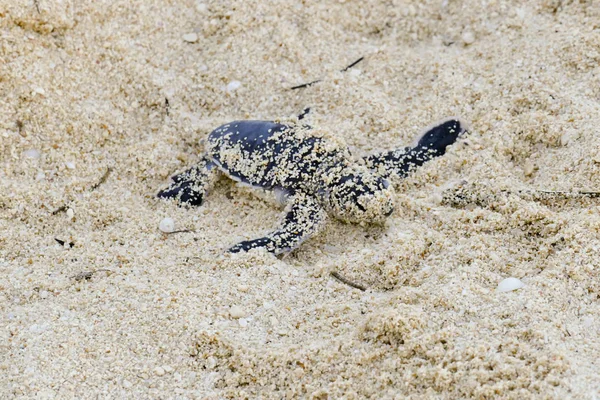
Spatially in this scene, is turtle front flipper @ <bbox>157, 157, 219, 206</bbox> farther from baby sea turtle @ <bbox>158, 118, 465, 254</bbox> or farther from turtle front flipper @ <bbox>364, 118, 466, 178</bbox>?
→ turtle front flipper @ <bbox>364, 118, 466, 178</bbox>

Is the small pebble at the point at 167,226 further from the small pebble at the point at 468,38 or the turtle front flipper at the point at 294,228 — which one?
the small pebble at the point at 468,38

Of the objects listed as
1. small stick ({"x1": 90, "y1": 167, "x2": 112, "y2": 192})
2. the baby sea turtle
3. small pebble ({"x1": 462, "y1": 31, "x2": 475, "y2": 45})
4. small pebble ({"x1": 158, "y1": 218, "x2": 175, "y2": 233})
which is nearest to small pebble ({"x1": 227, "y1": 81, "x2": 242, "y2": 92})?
the baby sea turtle

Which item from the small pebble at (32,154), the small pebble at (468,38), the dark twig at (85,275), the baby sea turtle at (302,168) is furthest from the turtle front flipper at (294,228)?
the small pebble at (468,38)

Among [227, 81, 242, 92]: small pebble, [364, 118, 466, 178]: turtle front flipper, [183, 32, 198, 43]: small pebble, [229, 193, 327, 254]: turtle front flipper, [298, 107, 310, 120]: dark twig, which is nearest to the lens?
[229, 193, 327, 254]: turtle front flipper

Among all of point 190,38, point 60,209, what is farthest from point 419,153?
point 60,209

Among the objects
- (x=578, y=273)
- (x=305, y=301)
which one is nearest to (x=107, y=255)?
(x=305, y=301)

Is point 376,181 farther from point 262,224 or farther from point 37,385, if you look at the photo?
point 37,385
